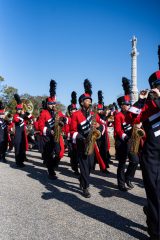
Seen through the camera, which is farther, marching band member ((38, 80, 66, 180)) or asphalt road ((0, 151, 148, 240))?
marching band member ((38, 80, 66, 180))

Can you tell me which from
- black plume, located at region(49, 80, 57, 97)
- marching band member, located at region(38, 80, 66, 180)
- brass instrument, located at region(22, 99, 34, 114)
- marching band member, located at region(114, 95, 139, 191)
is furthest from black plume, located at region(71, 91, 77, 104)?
marching band member, located at region(114, 95, 139, 191)

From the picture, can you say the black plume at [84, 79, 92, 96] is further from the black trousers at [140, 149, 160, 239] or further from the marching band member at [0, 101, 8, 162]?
the marching band member at [0, 101, 8, 162]

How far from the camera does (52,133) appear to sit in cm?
954

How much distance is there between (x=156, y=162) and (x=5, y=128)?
10290mm

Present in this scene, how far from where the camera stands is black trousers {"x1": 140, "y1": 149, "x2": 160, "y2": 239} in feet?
13.8

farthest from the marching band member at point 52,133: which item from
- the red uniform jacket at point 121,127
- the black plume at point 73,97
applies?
the black plume at point 73,97

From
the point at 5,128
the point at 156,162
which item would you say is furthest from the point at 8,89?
the point at 156,162

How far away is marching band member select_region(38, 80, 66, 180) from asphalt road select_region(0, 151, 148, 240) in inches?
19.9

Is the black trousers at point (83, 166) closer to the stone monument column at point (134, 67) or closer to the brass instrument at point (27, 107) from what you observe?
the brass instrument at point (27, 107)

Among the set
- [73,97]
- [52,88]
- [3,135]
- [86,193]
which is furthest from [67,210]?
[3,135]

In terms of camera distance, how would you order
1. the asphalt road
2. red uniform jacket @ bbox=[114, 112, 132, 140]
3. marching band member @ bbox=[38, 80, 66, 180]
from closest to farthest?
1. the asphalt road
2. red uniform jacket @ bbox=[114, 112, 132, 140]
3. marching band member @ bbox=[38, 80, 66, 180]

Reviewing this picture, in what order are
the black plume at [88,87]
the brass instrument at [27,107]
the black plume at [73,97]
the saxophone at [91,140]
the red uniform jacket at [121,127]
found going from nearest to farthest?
the saxophone at [91,140] < the red uniform jacket at [121,127] < the black plume at [88,87] < the black plume at [73,97] < the brass instrument at [27,107]

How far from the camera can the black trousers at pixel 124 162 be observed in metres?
7.74

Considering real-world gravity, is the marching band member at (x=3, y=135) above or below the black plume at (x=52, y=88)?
below
